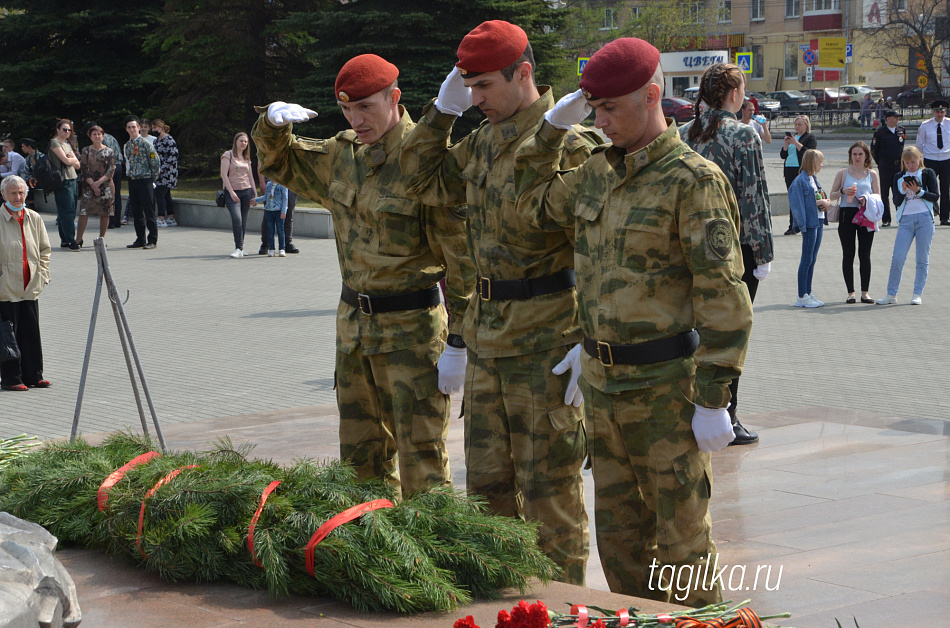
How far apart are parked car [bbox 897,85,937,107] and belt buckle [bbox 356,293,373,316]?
147 feet

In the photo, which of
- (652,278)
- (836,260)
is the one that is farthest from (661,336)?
(836,260)

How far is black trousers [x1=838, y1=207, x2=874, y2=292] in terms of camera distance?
12.1 meters

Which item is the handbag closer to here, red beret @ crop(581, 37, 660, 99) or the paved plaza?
the paved plaza

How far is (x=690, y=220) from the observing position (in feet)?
11.2

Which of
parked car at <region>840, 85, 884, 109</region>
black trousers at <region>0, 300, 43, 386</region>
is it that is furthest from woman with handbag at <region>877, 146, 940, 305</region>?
parked car at <region>840, 85, 884, 109</region>

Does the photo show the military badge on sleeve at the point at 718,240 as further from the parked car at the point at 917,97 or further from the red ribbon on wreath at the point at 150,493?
the parked car at the point at 917,97

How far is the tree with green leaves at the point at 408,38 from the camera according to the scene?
74.9ft

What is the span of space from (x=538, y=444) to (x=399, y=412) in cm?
74

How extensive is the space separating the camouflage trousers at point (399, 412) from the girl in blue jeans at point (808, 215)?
26.2ft

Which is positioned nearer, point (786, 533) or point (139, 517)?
point (139, 517)

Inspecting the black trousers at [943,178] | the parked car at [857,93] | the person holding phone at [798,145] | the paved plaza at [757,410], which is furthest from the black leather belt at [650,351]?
the parked car at [857,93]

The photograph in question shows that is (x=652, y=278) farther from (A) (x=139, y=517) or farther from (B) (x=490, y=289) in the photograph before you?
(A) (x=139, y=517)

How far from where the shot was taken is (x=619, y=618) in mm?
2820

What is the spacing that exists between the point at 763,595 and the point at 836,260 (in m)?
12.0
